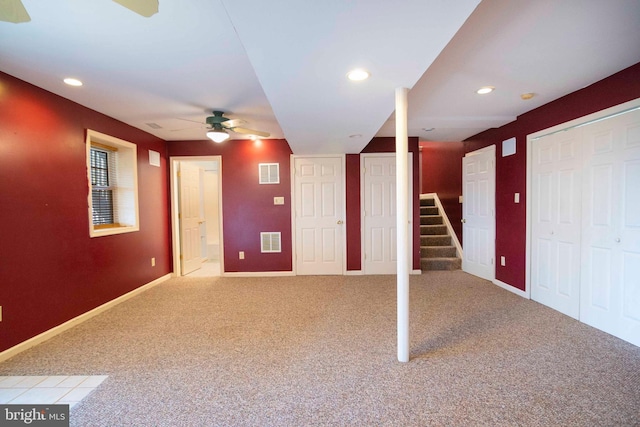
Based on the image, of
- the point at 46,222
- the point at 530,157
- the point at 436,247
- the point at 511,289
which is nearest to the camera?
the point at 46,222

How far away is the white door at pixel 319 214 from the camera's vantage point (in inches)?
186

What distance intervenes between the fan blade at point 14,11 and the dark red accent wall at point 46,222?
1.59 metres

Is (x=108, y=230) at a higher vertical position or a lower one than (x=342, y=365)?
higher

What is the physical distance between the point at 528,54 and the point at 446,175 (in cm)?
380

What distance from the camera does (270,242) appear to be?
475 centimetres

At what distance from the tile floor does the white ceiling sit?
7.72 feet

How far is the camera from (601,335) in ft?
8.00

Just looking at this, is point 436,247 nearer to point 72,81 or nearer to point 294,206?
point 294,206

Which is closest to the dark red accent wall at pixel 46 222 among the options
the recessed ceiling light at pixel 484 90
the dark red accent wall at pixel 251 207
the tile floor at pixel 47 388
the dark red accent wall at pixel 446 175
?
the tile floor at pixel 47 388

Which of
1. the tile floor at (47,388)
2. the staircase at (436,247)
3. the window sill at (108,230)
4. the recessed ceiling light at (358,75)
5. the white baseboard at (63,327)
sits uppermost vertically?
the recessed ceiling light at (358,75)

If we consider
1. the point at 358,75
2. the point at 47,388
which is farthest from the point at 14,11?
the point at 47,388

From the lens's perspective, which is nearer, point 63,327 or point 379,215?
point 63,327

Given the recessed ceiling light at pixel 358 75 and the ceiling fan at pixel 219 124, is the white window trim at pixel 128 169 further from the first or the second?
the recessed ceiling light at pixel 358 75

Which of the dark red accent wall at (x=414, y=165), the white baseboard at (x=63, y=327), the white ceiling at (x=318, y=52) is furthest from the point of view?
the dark red accent wall at (x=414, y=165)
